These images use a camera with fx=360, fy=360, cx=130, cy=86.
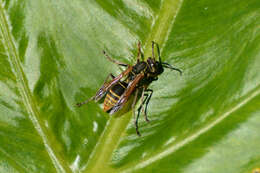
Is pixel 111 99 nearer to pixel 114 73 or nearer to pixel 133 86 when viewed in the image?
pixel 114 73

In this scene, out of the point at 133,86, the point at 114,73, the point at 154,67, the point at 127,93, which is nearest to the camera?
the point at 154,67

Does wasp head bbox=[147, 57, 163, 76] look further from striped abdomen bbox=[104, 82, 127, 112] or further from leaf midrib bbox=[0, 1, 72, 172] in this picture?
leaf midrib bbox=[0, 1, 72, 172]

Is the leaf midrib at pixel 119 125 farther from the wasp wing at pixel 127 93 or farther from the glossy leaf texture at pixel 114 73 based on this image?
the wasp wing at pixel 127 93

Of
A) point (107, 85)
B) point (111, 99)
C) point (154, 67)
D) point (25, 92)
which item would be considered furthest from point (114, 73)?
point (25, 92)

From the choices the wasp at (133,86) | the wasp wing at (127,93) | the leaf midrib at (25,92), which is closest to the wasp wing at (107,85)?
the wasp at (133,86)

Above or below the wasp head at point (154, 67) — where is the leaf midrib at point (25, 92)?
above

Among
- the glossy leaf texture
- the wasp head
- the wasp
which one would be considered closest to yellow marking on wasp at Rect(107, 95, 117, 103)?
the wasp

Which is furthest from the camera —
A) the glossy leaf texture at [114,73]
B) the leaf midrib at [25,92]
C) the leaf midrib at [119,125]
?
the leaf midrib at [25,92]
